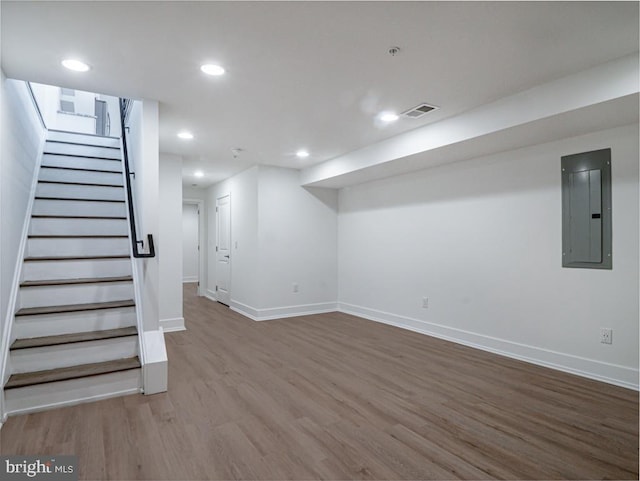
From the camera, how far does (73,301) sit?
127 inches

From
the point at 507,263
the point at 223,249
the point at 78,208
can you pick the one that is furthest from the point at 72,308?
the point at 507,263

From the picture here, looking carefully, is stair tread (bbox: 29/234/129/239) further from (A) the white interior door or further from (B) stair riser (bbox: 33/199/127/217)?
(A) the white interior door

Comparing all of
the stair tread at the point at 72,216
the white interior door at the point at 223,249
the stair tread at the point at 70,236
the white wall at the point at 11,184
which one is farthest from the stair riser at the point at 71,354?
the white interior door at the point at 223,249

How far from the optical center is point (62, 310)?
299cm

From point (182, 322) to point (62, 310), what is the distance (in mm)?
2346

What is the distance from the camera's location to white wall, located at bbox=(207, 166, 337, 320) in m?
5.83

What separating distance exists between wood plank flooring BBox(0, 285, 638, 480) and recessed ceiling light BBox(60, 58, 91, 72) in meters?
2.53

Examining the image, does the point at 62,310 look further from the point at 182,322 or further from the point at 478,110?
the point at 478,110

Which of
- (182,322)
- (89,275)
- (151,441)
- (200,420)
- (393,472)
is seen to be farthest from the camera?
(182,322)

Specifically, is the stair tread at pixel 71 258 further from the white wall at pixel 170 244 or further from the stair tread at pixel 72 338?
the white wall at pixel 170 244

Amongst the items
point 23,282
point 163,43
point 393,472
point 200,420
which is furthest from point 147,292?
point 393,472

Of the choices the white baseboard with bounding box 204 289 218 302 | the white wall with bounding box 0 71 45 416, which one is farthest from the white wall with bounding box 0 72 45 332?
the white baseboard with bounding box 204 289 218 302

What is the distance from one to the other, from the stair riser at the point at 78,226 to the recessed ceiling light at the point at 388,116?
3035mm

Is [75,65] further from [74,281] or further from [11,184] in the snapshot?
[74,281]
